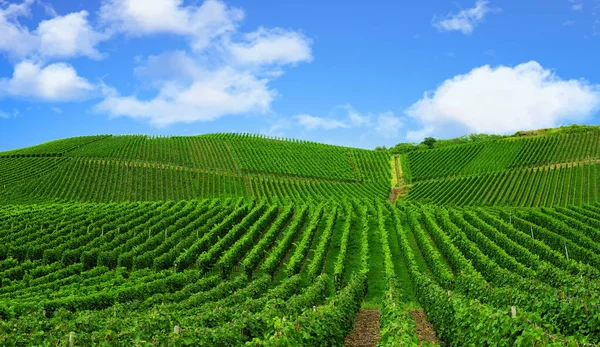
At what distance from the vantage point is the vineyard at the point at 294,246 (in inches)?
460

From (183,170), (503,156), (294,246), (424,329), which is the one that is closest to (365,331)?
(424,329)

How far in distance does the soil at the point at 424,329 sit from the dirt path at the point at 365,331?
171 centimetres

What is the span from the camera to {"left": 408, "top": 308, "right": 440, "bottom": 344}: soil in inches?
695

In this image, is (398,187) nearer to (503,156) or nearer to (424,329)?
(503,156)

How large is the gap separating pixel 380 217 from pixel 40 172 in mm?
54994

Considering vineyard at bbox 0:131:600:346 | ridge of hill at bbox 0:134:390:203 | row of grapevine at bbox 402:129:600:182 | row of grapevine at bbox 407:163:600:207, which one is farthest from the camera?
row of grapevine at bbox 402:129:600:182

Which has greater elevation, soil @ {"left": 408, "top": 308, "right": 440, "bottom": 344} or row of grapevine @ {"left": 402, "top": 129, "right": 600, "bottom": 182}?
row of grapevine @ {"left": 402, "top": 129, "right": 600, "bottom": 182}

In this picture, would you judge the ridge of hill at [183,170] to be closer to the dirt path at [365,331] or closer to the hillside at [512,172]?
the hillside at [512,172]

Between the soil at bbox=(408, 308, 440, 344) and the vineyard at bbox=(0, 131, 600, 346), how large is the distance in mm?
147

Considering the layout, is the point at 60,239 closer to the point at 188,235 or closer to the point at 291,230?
the point at 188,235

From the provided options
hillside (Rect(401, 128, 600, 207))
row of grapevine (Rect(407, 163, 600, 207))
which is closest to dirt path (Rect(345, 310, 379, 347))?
hillside (Rect(401, 128, 600, 207))

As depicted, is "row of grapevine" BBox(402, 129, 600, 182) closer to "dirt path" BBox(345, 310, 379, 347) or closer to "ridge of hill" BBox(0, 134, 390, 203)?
"ridge of hill" BBox(0, 134, 390, 203)

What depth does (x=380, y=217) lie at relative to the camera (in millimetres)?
46844

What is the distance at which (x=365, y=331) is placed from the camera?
19.3 m
